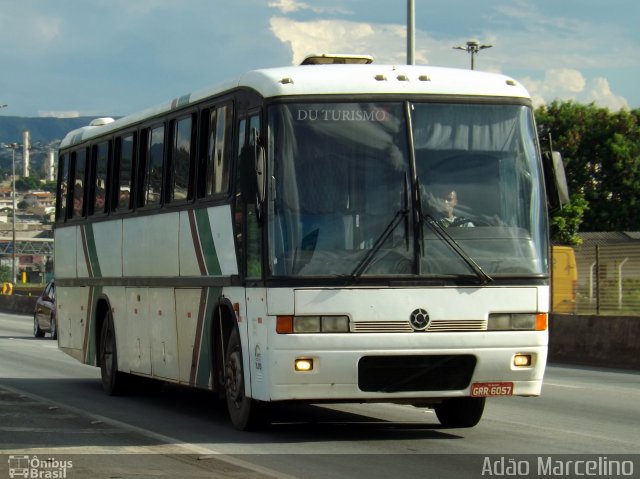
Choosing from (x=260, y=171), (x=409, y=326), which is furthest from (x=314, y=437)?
(x=260, y=171)

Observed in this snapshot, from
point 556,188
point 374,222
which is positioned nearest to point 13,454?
point 374,222

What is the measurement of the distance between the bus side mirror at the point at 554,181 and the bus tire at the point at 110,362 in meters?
6.91

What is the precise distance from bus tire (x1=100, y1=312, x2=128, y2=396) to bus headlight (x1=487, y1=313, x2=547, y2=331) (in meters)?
6.74

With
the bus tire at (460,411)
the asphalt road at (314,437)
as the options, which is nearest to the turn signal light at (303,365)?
the asphalt road at (314,437)

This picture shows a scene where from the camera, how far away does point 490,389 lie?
11461 millimetres

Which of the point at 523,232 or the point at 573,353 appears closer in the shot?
the point at 523,232

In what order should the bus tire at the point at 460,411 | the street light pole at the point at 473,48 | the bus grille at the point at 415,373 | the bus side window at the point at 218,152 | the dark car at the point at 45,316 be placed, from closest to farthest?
the bus grille at the point at 415,373 → the bus tire at the point at 460,411 → the bus side window at the point at 218,152 → the dark car at the point at 45,316 → the street light pole at the point at 473,48

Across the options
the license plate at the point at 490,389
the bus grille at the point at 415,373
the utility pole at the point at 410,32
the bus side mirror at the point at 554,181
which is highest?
the utility pole at the point at 410,32

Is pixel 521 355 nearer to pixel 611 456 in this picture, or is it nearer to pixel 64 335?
pixel 611 456

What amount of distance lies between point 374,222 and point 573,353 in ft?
45.5

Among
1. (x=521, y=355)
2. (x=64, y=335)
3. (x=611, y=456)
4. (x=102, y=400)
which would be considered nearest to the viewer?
(x=611, y=456)

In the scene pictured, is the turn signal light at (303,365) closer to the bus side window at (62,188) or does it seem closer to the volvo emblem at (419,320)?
the volvo emblem at (419,320)

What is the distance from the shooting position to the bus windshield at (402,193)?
36.9ft

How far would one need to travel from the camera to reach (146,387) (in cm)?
1738
